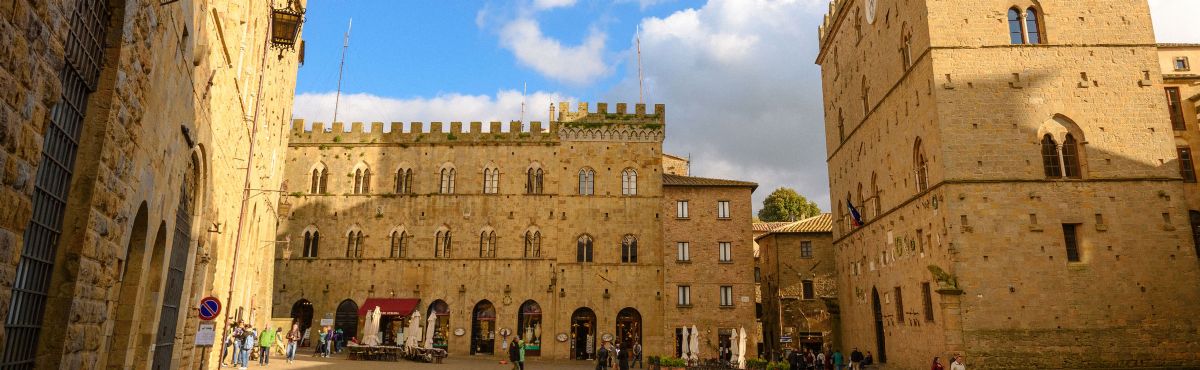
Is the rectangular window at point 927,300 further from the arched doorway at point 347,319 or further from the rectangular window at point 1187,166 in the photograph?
the arched doorway at point 347,319

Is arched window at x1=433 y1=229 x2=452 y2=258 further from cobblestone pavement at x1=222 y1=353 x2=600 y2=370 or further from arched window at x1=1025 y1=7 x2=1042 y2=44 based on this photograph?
arched window at x1=1025 y1=7 x2=1042 y2=44

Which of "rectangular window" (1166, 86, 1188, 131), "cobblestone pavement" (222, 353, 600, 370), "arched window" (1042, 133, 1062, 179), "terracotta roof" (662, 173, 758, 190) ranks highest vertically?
"rectangular window" (1166, 86, 1188, 131)

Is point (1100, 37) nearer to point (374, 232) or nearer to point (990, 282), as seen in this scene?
point (990, 282)

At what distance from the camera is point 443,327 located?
3619 centimetres

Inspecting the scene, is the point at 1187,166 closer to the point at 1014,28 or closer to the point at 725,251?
the point at 1014,28

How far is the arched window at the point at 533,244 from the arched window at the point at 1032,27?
919 inches

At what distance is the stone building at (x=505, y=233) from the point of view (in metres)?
35.8

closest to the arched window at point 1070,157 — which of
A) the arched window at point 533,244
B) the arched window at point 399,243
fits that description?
the arched window at point 533,244

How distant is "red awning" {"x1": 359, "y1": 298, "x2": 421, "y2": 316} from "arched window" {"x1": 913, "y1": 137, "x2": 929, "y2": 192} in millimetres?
24116

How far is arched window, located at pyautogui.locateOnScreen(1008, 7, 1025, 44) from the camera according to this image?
24438mm

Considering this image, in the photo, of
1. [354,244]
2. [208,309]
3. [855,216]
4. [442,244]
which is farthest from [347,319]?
[855,216]

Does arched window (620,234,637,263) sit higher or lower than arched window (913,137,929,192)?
lower

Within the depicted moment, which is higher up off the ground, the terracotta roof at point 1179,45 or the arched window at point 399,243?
the terracotta roof at point 1179,45

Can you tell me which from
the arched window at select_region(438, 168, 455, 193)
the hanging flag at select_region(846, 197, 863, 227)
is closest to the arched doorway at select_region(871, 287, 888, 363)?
the hanging flag at select_region(846, 197, 863, 227)
